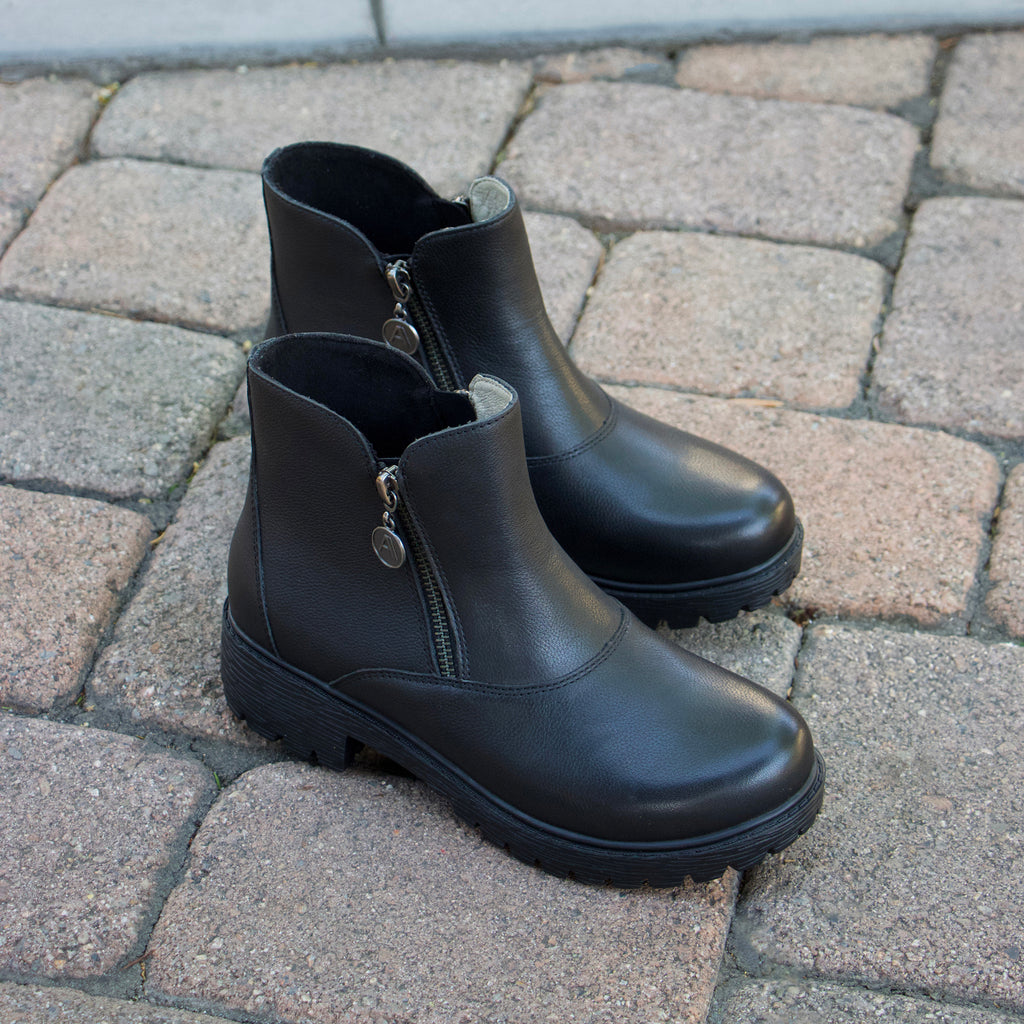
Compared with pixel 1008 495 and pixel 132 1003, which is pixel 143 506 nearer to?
pixel 132 1003

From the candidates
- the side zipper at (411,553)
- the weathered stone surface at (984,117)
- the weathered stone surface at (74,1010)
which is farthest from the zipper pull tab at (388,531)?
the weathered stone surface at (984,117)

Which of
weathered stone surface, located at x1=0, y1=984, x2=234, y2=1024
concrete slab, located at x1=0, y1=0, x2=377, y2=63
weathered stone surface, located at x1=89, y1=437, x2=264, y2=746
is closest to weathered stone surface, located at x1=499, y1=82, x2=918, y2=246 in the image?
concrete slab, located at x1=0, y1=0, x2=377, y2=63

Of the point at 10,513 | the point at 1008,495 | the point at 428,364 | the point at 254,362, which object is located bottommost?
the point at 1008,495

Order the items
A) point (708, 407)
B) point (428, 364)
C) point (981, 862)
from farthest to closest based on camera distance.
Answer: point (708, 407) < point (428, 364) < point (981, 862)

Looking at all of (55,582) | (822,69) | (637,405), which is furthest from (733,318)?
(55,582)

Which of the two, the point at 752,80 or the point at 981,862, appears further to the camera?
the point at 752,80

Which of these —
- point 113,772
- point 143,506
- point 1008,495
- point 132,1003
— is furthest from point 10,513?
point 1008,495

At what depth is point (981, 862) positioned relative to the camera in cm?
127

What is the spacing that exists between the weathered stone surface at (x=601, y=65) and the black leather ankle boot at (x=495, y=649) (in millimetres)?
1711

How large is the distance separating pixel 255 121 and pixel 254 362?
1.49 m

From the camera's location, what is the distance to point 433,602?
121 cm

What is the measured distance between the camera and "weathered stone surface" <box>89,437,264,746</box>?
143 centimetres

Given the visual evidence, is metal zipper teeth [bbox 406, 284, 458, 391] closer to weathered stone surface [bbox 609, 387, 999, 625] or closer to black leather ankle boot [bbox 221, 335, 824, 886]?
black leather ankle boot [bbox 221, 335, 824, 886]

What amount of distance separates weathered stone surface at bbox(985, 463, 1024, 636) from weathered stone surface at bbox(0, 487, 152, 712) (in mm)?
1195
